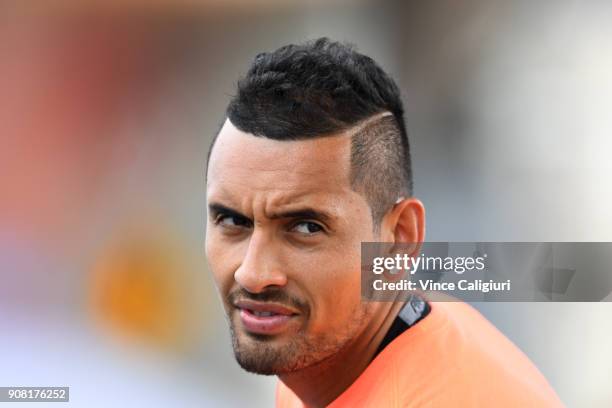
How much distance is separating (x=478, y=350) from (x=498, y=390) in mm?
103

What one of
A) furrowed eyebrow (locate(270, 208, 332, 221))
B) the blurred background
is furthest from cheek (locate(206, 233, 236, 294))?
the blurred background

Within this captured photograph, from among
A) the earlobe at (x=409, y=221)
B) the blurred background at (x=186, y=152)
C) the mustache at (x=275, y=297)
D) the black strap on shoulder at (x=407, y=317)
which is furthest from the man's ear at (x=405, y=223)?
the blurred background at (x=186, y=152)

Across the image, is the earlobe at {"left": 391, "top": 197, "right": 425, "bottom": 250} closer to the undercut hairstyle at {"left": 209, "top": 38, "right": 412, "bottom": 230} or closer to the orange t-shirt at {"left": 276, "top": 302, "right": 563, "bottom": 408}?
the undercut hairstyle at {"left": 209, "top": 38, "right": 412, "bottom": 230}

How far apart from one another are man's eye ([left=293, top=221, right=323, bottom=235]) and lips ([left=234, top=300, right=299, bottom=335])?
0.14m

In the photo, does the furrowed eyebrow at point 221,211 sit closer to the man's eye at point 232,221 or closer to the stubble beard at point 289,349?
the man's eye at point 232,221

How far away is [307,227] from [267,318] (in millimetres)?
182

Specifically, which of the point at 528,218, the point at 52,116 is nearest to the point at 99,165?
the point at 52,116

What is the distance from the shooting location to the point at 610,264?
174 centimetres

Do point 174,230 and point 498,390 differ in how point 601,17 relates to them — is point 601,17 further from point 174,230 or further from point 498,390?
point 174,230

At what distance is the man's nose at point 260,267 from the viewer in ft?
3.99

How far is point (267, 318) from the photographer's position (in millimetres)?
1260

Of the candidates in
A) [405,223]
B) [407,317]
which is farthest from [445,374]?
[405,223]

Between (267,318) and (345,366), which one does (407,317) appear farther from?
(267,318)

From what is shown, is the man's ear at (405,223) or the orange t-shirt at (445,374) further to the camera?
the man's ear at (405,223)
